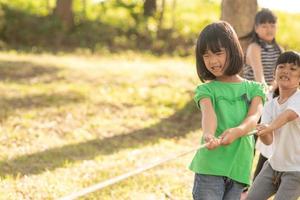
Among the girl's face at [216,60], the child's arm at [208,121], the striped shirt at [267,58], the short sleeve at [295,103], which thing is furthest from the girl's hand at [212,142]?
the striped shirt at [267,58]

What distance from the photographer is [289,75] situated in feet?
12.4

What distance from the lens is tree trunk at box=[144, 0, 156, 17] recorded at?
710 inches

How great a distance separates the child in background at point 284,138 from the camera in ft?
12.2

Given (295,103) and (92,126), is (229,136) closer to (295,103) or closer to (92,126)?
(295,103)

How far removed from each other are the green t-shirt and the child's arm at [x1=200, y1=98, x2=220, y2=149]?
0.13 feet

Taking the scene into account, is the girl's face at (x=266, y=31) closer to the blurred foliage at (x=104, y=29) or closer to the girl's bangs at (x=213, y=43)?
the girl's bangs at (x=213, y=43)

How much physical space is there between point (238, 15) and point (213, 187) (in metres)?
4.99

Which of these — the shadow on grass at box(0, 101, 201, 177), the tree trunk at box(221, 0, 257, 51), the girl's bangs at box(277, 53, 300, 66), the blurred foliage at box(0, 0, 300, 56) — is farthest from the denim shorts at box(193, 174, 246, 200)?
the blurred foliage at box(0, 0, 300, 56)

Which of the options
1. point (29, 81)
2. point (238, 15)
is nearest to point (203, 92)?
point (238, 15)

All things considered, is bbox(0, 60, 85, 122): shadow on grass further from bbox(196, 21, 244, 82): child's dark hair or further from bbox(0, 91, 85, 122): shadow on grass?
bbox(196, 21, 244, 82): child's dark hair

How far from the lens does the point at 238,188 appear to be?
336 centimetres

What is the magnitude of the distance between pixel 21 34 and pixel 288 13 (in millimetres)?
9886

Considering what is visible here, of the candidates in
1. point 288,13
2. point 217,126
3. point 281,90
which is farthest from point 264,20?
point 288,13

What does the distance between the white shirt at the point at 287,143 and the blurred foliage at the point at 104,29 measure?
12.2 metres
